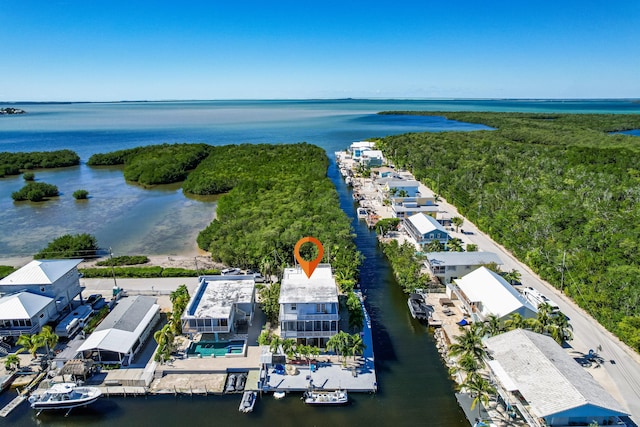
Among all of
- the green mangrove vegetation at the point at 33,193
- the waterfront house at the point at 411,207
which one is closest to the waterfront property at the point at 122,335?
the waterfront house at the point at 411,207

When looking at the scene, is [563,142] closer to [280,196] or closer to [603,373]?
[280,196]

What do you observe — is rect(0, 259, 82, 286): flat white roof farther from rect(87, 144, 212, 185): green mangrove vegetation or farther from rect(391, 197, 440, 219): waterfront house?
rect(87, 144, 212, 185): green mangrove vegetation

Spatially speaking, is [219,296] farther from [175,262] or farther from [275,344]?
[175,262]

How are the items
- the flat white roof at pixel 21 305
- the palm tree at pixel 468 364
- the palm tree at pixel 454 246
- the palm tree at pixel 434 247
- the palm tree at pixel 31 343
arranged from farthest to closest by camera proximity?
the palm tree at pixel 434 247 < the palm tree at pixel 454 246 < the flat white roof at pixel 21 305 < the palm tree at pixel 31 343 < the palm tree at pixel 468 364

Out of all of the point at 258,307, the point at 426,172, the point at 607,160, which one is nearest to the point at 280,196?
the point at 258,307

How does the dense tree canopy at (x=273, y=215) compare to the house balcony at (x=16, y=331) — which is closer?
the house balcony at (x=16, y=331)

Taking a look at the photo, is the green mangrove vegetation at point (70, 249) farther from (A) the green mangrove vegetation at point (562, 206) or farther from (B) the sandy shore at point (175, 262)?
(A) the green mangrove vegetation at point (562, 206)

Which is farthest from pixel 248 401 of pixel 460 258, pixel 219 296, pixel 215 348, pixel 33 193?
pixel 33 193
